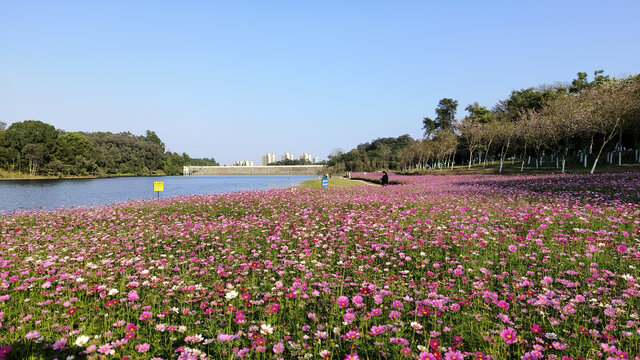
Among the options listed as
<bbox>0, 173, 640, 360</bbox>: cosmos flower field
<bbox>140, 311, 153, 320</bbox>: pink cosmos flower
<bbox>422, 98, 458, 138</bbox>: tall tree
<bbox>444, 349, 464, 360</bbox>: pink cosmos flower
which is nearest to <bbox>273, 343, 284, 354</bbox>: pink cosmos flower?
<bbox>0, 173, 640, 360</bbox>: cosmos flower field

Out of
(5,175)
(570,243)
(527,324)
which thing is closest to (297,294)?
(527,324)

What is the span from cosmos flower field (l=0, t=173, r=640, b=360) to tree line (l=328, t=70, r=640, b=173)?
2811cm

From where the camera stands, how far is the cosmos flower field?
2.91 meters

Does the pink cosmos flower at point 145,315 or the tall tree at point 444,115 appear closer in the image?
the pink cosmos flower at point 145,315

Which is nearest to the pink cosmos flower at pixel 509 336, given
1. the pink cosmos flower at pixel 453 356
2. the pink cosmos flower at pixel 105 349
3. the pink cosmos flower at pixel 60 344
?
the pink cosmos flower at pixel 453 356

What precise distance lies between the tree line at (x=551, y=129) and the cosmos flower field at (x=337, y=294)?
2811 centimetres

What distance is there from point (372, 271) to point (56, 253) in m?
6.38

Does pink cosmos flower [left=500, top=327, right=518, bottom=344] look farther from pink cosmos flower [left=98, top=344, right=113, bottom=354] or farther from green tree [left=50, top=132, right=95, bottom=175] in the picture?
green tree [left=50, top=132, right=95, bottom=175]

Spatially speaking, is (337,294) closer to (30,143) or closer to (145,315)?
(145,315)

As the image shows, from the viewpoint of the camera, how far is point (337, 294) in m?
4.10

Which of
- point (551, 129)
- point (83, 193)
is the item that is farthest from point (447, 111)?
point (83, 193)

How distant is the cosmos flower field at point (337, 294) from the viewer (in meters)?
2.91

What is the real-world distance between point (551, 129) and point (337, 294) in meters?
41.8

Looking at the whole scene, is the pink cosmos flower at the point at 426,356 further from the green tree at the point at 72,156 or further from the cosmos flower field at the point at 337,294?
the green tree at the point at 72,156
